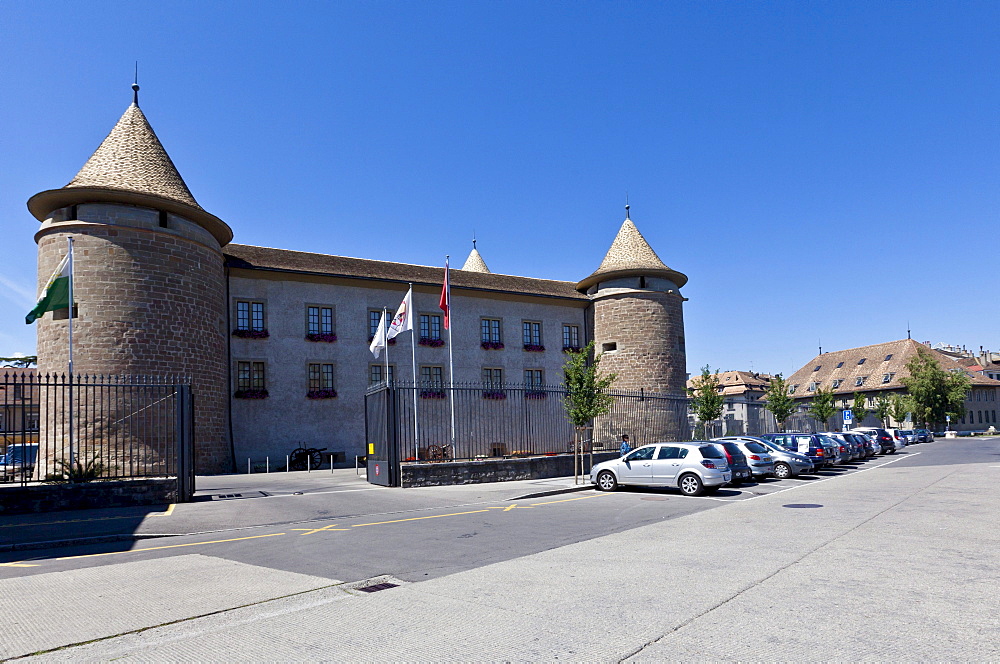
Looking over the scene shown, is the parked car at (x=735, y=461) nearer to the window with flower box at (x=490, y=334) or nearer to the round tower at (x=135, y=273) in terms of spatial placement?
the round tower at (x=135, y=273)

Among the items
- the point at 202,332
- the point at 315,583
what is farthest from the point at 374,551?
the point at 202,332

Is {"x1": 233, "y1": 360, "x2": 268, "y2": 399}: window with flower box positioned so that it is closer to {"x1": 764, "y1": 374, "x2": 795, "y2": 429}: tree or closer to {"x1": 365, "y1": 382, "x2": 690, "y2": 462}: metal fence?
{"x1": 365, "y1": 382, "x2": 690, "y2": 462}: metal fence

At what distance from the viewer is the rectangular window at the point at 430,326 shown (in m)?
36.6

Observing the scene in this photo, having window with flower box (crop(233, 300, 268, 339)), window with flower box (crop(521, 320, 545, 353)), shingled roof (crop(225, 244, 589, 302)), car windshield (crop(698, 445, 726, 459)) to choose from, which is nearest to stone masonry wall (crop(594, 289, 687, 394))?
shingled roof (crop(225, 244, 589, 302))

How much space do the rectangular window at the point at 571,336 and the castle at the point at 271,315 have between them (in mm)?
107

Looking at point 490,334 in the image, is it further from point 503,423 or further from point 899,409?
point 899,409

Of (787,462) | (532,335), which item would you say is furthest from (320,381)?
(787,462)

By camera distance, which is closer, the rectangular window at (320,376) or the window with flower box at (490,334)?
the rectangular window at (320,376)

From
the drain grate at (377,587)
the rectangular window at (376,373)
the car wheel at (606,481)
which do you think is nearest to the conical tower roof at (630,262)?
the rectangular window at (376,373)

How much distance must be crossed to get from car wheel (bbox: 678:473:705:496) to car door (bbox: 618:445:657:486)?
0.94m

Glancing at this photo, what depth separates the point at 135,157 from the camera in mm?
27828

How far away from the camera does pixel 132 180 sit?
2670 cm

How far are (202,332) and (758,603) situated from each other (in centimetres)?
2607

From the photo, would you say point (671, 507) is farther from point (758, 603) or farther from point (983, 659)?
point (983, 659)
